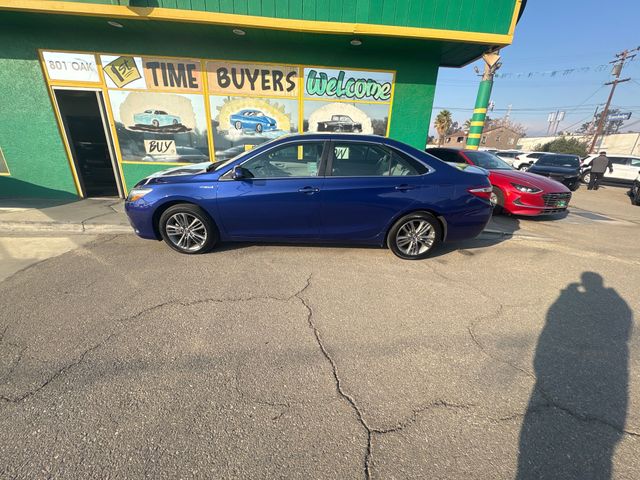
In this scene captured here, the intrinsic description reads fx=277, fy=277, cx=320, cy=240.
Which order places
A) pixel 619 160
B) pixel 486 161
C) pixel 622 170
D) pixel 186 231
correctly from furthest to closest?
pixel 619 160 < pixel 622 170 < pixel 486 161 < pixel 186 231

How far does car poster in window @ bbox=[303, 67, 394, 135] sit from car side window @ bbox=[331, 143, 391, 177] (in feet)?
11.6

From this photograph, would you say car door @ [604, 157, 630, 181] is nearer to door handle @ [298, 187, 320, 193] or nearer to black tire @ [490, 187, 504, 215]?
black tire @ [490, 187, 504, 215]

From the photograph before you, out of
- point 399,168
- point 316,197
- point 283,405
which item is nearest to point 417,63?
point 399,168

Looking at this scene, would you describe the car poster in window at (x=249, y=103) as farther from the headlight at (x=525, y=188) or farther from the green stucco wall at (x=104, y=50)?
the headlight at (x=525, y=188)

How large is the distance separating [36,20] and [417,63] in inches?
309

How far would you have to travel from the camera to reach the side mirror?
355cm

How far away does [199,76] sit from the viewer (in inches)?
249

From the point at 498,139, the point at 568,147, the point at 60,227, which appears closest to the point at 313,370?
the point at 60,227

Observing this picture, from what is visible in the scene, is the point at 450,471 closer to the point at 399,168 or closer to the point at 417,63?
the point at 399,168

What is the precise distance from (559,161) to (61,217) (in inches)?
695

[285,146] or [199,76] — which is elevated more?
[199,76]

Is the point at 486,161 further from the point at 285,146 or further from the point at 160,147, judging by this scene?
the point at 160,147

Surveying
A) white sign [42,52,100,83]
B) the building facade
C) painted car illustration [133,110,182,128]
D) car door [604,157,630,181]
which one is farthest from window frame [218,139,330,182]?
car door [604,157,630,181]

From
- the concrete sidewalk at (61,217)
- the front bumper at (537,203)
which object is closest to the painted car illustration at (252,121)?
the concrete sidewalk at (61,217)
